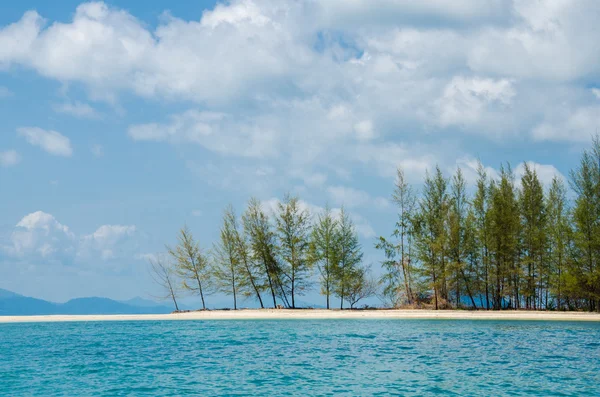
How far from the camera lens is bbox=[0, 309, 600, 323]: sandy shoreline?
31.8 m

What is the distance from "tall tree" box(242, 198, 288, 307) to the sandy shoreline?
3797 mm

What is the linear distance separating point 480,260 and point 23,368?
99.1 ft

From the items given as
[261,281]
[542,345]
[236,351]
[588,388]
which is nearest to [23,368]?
[236,351]

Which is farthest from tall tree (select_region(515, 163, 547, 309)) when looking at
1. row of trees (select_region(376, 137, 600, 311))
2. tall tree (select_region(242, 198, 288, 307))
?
tall tree (select_region(242, 198, 288, 307))

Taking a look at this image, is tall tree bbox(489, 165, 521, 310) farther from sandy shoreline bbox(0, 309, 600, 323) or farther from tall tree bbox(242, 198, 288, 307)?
tall tree bbox(242, 198, 288, 307)

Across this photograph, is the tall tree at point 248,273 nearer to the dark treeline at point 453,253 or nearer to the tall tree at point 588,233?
the dark treeline at point 453,253

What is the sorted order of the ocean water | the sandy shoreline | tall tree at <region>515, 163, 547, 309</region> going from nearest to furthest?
the ocean water, the sandy shoreline, tall tree at <region>515, 163, 547, 309</region>

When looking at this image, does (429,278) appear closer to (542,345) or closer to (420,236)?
(420,236)

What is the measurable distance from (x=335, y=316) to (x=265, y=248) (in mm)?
10194

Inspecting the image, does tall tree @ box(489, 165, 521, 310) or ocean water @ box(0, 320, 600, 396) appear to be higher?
tall tree @ box(489, 165, 521, 310)

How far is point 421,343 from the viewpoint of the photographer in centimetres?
2023

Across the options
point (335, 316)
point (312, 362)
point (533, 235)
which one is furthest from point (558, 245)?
point (312, 362)

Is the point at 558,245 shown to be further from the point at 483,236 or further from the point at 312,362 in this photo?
the point at 312,362

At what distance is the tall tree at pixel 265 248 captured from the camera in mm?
43375
